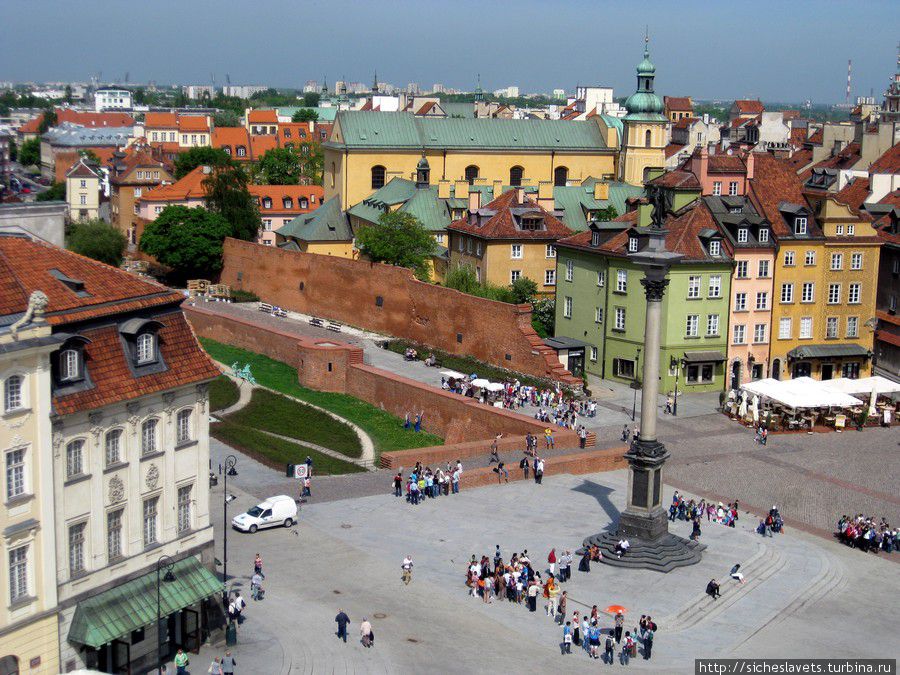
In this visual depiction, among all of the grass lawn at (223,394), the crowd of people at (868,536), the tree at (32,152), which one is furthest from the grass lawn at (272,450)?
the tree at (32,152)

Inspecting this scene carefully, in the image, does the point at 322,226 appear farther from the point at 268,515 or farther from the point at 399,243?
the point at 268,515

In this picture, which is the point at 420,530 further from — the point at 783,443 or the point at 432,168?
the point at 432,168

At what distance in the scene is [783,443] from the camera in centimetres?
5212

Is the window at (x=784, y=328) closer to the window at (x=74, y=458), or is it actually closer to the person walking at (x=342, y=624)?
the person walking at (x=342, y=624)

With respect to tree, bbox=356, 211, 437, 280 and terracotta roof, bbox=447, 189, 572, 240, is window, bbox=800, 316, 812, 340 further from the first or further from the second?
tree, bbox=356, 211, 437, 280

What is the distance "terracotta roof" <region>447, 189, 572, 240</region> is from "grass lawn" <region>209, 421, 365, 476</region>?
76.3ft

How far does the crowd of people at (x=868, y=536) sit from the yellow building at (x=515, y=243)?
31701mm

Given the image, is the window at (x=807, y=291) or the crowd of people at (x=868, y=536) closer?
the crowd of people at (x=868, y=536)

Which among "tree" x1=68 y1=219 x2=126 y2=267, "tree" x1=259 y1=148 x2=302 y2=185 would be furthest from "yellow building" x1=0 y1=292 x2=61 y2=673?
"tree" x1=259 y1=148 x2=302 y2=185

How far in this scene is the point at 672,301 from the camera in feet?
193

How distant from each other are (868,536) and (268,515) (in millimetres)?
17921

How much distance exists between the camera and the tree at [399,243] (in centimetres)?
7400

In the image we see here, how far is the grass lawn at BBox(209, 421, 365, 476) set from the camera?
46531 millimetres

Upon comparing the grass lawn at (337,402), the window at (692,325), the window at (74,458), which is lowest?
the grass lawn at (337,402)
